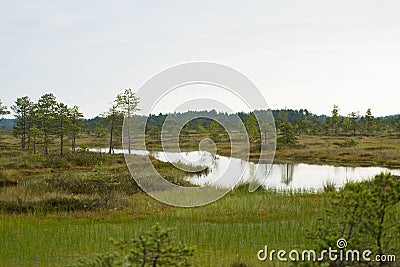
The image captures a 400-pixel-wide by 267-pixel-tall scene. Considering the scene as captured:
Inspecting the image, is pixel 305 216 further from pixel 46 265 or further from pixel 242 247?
pixel 46 265

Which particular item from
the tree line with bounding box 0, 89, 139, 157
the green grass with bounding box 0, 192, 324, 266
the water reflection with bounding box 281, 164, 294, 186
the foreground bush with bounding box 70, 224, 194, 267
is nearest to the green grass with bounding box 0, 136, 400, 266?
the green grass with bounding box 0, 192, 324, 266

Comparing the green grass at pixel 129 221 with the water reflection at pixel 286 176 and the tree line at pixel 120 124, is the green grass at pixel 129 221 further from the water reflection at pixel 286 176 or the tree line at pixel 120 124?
the water reflection at pixel 286 176

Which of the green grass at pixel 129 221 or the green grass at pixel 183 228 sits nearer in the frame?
the green grass at pixel 183 228

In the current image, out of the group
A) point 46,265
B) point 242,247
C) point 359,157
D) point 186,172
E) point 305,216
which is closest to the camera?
point 46,265

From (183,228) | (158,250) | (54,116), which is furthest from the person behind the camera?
(54,116)

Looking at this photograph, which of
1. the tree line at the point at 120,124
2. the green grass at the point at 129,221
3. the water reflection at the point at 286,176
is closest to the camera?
the green grass at the point at 129,221

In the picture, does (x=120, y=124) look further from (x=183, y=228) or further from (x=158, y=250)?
(x=158, y=250)

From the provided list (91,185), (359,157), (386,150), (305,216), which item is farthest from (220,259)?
(386,150)

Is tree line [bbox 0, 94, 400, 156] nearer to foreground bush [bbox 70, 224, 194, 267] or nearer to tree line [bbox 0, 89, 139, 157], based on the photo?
tree line [bbox 0, 89, 139, 157]

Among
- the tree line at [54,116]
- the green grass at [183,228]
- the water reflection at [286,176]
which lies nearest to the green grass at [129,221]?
the green grass at [183,228]

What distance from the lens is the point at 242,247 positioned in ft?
26.5

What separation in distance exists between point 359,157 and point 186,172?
60.5 ft

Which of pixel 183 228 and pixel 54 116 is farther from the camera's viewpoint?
pixel 54 116

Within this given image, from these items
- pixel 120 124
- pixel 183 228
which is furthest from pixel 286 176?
pixel 120 124
